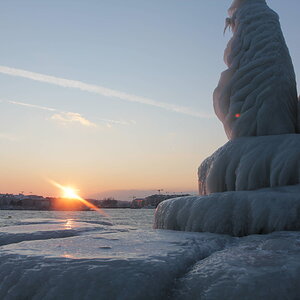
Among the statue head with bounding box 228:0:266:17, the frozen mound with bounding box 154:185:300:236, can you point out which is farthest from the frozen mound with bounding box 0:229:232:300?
the statue head with bounding box 228:0:266:17

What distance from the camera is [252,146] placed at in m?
6.86

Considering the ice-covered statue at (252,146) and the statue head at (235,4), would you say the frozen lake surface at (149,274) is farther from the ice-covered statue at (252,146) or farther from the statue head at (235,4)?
the statue head at (235,4)

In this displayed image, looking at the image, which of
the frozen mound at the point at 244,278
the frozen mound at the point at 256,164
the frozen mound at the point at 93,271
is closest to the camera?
the frozen mound at the point at 244,278

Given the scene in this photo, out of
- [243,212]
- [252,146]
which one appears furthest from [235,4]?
[243,212]

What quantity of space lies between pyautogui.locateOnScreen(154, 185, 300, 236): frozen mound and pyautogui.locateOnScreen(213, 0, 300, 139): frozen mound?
2.57 metres

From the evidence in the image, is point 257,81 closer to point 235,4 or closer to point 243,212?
point 235,4

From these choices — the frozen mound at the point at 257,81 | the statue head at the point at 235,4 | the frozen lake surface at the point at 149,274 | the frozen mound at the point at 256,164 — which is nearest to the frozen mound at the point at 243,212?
the frozen mound at the point at 256,164

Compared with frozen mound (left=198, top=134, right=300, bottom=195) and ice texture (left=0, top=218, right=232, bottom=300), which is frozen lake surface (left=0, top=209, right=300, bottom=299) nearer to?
ice texture (left=0, top=218, right=232, bottom=300)

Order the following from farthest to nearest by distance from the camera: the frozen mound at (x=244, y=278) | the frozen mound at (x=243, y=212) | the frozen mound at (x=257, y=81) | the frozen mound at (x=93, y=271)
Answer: the frozen mound at (x=257, y=81) < the frozen mound at (x=243, y=212) < the frozen mound at (x=93, y=271) < the frozen mound at (x=244, y=278)

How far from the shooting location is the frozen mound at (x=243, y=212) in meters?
4.91

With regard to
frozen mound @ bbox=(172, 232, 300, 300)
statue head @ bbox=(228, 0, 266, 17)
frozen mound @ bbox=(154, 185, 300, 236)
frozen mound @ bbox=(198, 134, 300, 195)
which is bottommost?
frozen mound @ bbox=(172, 232, 300, 300)

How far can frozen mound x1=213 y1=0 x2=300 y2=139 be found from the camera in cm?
786

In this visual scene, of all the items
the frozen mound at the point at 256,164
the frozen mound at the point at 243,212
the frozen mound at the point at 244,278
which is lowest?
the frozen mound at the point at 244,278

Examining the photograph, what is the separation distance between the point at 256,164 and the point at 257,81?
8.43ft
